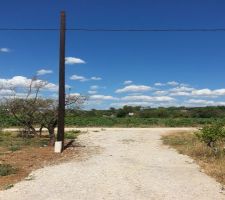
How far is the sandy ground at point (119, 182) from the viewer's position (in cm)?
1048

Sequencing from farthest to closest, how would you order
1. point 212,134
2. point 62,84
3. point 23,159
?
point 62,84 < point 212,134 < point 23,159

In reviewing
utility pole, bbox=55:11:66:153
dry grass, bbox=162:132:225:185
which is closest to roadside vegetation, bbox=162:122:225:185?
dry grass, bbox=162:132:225:185

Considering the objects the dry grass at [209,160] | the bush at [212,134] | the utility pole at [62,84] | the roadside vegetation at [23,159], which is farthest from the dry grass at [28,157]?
the bush at [212,134]

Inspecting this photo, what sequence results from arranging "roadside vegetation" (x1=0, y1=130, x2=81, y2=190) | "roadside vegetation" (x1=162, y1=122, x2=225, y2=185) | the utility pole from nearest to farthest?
"roadside vegetation" (x1=0, y1=130, x2=81, y2=190)
"roadside vegetation" (x1=162, y1=122, x2=225, y2=185)
the utility pole

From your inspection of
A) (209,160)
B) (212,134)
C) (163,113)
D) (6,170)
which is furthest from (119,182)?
(163,113)

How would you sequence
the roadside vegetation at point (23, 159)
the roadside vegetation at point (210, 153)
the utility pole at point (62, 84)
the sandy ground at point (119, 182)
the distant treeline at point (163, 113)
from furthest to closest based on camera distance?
the distant treeline at point (163, 113) < the utility pole at point (62, 84) < the roadside vegetation at point (210, 153) < the roadside vegetation at point (23, 159) < the sandy ground at point (119, 182)

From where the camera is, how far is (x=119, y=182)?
12141mm

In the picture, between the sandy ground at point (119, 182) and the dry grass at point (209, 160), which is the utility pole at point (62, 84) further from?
the dry grass at point (209, 160)

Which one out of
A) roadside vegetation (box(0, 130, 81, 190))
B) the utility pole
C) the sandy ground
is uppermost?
the utility pole

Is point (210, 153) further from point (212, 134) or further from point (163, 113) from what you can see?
point (163, 113)

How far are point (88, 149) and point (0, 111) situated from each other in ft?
27.1

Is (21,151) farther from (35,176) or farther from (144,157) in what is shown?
(35,176)

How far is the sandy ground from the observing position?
1048cm

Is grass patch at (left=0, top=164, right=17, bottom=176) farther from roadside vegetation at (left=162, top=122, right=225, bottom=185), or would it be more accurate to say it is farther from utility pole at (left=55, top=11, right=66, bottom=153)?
roadside vegetation at (left=162, top=122, right=225, bottom=185)
